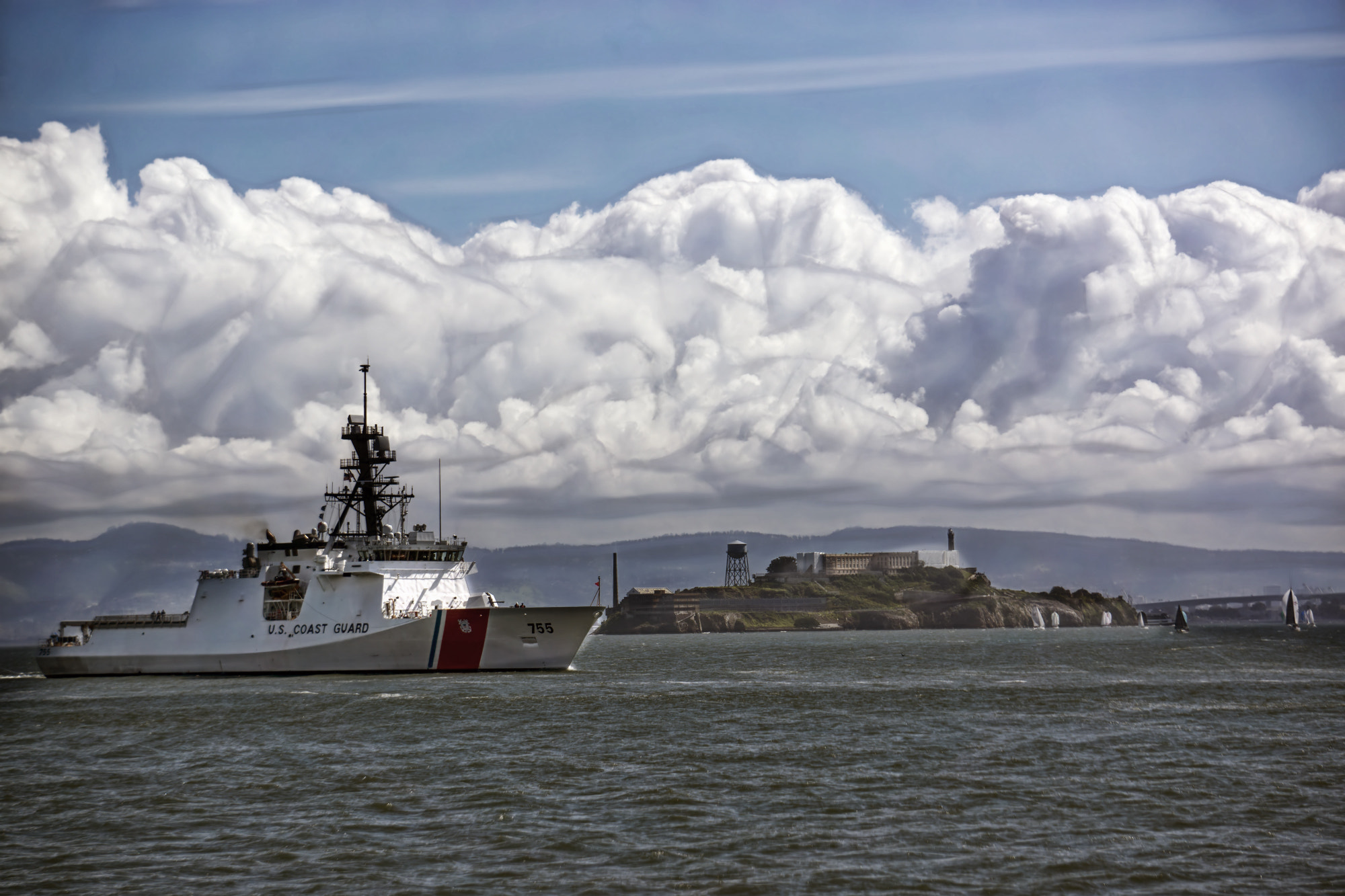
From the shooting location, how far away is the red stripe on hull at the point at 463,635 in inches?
2108

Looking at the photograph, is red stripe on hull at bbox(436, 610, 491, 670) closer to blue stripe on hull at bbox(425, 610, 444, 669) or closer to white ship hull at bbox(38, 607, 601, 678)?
white ship hull at bbox(38, 607, 601, 678)

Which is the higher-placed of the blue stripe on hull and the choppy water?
the blue stripe on hull

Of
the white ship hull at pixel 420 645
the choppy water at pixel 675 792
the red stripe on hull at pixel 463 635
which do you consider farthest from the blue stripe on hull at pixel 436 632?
the choppy water at pixel 675 792

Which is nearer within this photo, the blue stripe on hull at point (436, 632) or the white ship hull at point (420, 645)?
the blue stripe on hull at point (436, 632)

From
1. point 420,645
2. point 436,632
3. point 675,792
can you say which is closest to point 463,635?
point 436,632

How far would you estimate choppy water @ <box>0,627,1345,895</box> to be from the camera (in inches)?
701

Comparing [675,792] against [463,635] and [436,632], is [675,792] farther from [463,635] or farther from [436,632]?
[436,632]

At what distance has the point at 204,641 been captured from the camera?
60.3 meters

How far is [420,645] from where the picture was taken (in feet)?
177

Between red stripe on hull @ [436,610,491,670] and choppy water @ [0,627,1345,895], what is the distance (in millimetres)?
5082

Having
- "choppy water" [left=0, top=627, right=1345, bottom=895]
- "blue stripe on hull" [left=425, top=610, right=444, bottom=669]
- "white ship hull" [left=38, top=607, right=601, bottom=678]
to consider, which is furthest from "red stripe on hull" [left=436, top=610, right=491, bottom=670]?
"choppy water" [left=0, top=627, right=1345, bottom=895]

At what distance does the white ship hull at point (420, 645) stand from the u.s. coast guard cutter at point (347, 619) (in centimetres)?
5

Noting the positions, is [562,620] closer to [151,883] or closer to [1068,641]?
[151,883]

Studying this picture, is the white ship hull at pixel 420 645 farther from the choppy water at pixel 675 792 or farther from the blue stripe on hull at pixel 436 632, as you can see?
the choppy water at pixel 675 792
